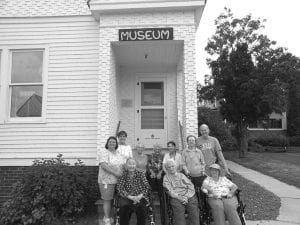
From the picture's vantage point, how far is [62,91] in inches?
290

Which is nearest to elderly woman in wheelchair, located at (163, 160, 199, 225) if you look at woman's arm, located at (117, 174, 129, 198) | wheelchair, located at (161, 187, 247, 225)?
wheelchair, located at (161, 187, 247, 225)

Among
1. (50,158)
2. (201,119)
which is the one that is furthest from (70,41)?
(201,119)

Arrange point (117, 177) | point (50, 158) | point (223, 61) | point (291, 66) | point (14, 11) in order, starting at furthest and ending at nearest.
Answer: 1. point (223, 61)
2. point (291, 66)
3. point (14, 11)
4. point (50, 158)
5. point (117, 177)

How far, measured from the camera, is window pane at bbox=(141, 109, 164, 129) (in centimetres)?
893

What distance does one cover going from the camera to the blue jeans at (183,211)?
4.93m

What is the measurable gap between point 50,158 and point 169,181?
3243mm

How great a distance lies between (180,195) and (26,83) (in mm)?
4767

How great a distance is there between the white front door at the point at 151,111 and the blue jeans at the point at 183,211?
3810 mm

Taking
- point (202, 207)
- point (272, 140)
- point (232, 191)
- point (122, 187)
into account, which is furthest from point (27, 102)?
point (272, 140)

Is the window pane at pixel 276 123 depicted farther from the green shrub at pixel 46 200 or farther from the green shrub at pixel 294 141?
the green shrub at pixel 46 200

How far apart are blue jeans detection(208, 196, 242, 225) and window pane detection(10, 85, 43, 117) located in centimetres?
477

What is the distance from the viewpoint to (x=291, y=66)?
16.2 meters

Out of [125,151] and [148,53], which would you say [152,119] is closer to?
[148,53]

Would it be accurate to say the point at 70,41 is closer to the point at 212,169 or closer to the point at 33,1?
the point at 33,1
